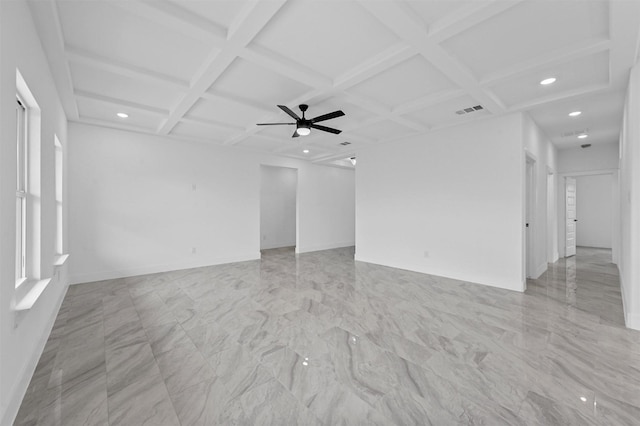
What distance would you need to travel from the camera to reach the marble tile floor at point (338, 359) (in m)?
1.69

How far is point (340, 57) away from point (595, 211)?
10264 millimetres

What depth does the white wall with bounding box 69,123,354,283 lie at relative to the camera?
476cm

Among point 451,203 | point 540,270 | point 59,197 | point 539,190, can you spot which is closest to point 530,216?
point 539,190

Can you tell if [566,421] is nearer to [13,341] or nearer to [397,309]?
[397,309]

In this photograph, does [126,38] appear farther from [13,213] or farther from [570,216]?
[570,216]

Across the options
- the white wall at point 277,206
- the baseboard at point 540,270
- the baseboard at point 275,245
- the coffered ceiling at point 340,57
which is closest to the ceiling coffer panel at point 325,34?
the coffered ceiling at point 340,57

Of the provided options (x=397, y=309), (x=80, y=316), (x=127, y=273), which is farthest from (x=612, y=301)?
(x=127, y=273)

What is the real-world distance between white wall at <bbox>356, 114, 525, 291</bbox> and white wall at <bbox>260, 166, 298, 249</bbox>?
3524mm

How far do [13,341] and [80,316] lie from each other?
175 centimetres

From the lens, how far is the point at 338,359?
225 centimetres

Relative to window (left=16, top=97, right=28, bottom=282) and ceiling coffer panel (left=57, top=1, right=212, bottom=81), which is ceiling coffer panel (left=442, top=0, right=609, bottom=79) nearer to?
ceiling coffer panel (left=57, top=1, right=212, bottom=81)

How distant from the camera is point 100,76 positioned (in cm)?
314

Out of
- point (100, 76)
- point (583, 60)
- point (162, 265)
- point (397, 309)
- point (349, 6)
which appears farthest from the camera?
point (162, 265)

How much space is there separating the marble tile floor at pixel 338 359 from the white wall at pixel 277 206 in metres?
4.81
